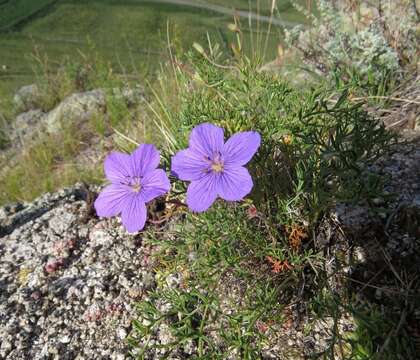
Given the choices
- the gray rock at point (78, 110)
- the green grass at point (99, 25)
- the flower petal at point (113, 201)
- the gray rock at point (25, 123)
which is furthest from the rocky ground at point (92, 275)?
the green grass at point (99, 25)

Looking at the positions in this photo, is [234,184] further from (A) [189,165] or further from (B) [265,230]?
(B) [265,230]

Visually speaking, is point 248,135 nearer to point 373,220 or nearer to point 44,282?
point 373,220

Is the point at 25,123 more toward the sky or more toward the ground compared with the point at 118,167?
more toward the ground

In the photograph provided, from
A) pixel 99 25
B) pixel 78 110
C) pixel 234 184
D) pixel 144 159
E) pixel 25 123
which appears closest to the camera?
pixel 234 184

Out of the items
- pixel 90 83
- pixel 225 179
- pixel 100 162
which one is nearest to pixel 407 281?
pixel 225 179

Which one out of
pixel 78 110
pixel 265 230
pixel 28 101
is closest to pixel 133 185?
pixel 265 230

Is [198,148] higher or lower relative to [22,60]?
higher
